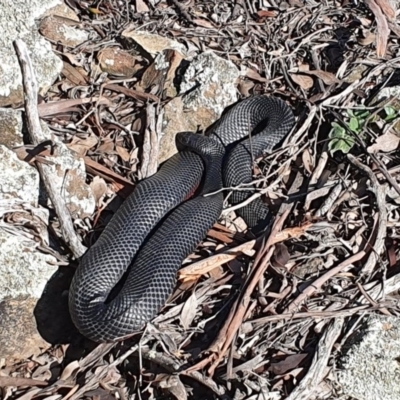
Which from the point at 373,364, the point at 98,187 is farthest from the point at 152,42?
the point at 373,364

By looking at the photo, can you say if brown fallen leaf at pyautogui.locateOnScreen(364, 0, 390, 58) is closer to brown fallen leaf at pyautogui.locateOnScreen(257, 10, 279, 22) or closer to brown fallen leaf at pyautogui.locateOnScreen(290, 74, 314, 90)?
brown fallen leaf at pyautogui.locateOnScreen(290, 74, 314, 90)

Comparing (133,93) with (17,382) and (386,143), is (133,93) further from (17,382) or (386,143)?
(17,382)

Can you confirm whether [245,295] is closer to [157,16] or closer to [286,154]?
[286,154]

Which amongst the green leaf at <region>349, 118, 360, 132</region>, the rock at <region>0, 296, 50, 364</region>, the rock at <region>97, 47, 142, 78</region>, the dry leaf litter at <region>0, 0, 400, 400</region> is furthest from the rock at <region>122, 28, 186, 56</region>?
the rock at <region>0, 296, 50, 364</region>

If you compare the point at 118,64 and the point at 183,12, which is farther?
the point at 183,12

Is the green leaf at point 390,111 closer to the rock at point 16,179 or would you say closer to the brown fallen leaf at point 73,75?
the brown fallen leaf at point 73,75

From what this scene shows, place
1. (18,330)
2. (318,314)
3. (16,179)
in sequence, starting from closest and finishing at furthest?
(318,314) → (18,330) → (16,179)

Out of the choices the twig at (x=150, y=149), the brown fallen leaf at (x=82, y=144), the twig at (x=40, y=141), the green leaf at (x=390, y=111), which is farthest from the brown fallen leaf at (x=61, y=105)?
the green leaf at (x=390, y=111)

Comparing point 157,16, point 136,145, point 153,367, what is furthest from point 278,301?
point 157,16
